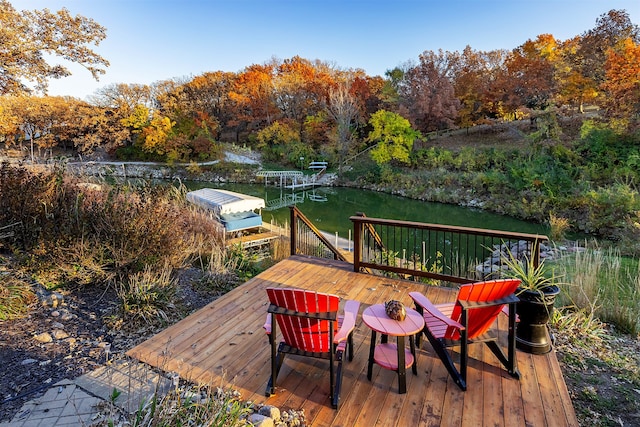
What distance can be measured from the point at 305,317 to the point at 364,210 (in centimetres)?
1419

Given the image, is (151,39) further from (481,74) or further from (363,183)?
(481,74)

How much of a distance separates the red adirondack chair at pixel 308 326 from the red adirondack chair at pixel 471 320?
2.37 feet

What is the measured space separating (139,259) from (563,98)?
21574 millimetres

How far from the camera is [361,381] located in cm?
274

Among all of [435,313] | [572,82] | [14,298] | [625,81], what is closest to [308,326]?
[435,313]

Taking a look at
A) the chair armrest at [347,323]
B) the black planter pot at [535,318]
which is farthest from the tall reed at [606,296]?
the chair armrest at [347,323]

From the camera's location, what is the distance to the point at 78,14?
22.7ft

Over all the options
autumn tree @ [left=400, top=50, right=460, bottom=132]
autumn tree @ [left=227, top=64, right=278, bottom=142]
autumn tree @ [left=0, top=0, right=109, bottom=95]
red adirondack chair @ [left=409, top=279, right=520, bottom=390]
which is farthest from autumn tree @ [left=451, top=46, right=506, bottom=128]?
red adirondack chair @ [left=409, top=279, right=520, bottom=390]

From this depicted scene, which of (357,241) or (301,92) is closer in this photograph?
(357,241)

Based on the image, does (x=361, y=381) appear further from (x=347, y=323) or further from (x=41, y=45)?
(x=41, y=45)

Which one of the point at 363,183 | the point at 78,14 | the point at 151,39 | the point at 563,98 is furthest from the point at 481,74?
the point at 78,14

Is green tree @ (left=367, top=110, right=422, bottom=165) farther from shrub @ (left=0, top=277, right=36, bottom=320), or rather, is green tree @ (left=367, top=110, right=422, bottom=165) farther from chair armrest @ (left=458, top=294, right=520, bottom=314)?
shrub @ (left=0, top=277, right=36, bottom=320)

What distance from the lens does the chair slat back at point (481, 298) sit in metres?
2.47

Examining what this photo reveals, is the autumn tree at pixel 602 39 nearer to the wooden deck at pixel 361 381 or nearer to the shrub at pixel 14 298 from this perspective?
the wooden deck at pixel 361 381
